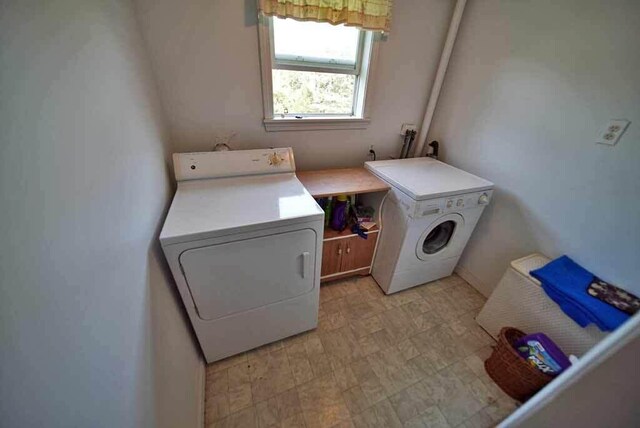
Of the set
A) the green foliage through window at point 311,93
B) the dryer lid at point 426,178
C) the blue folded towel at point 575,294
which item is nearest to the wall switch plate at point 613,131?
the dryer lid at point 426,178

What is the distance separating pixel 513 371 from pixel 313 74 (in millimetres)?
2343

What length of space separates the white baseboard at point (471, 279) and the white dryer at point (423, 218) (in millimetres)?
140

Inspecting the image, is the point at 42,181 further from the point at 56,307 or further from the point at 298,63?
the point at 298,63

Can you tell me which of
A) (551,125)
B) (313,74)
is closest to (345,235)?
(313,74)

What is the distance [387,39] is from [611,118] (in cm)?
140

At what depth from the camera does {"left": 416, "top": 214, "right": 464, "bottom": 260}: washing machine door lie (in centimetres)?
169

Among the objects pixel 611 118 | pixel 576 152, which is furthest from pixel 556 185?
pixel 611 118

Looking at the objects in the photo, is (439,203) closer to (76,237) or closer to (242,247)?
(242,247)

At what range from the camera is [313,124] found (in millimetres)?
1802

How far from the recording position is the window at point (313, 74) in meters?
1.54

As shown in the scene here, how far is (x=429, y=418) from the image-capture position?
4.06ft

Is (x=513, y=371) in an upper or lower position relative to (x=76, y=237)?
lower

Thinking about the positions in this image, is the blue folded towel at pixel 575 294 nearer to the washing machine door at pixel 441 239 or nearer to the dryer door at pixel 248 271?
the washing machine door at pixel 441 239

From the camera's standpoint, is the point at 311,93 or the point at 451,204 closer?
the point at 451,204
